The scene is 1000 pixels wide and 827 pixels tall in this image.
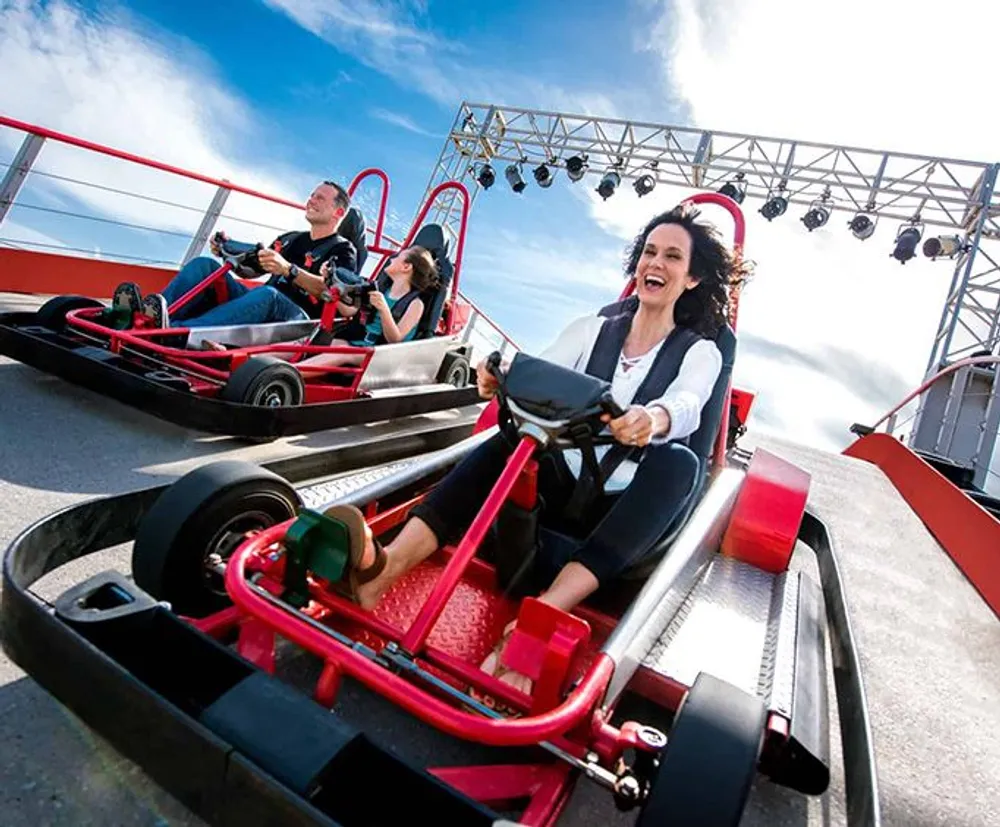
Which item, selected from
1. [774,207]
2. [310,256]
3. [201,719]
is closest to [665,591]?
[201,719]

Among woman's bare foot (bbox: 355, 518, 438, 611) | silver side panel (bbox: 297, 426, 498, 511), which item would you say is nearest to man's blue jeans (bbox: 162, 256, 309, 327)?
silver side panel (bbox: 297, 426, 498, 511)

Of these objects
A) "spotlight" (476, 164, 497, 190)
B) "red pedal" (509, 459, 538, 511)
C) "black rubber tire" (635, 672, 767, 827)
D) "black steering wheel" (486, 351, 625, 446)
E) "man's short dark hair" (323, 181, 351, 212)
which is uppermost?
"spotlight" (476, 164, 497, 190)

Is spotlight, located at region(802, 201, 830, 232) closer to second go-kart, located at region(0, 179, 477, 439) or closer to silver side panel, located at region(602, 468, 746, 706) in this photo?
second go-kart, located at region(0, 179, 477, 439)

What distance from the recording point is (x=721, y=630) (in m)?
1.57

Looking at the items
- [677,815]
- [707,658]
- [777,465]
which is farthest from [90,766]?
[777,465]

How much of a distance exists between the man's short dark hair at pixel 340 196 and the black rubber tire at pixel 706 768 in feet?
10.3

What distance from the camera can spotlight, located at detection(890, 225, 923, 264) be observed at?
880 cm

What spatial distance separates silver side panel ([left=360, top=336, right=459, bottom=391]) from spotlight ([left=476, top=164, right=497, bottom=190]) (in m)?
8.04

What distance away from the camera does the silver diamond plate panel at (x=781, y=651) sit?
1255 millimetres

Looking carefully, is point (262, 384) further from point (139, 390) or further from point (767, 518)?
point (767, 518)

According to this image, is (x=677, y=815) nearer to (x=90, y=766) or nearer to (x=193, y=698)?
(x=193, y=698)

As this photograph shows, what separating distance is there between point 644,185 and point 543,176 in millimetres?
1670

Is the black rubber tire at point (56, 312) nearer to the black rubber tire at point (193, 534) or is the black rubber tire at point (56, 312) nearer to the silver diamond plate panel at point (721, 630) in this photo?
the black rubber tire at point (193, 534)

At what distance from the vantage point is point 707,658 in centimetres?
140
